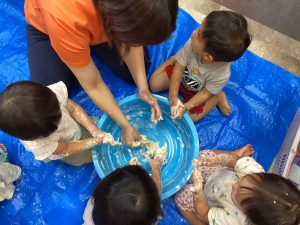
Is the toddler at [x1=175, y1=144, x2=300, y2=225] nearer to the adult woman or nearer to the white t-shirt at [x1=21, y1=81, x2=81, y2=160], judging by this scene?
the adult woman

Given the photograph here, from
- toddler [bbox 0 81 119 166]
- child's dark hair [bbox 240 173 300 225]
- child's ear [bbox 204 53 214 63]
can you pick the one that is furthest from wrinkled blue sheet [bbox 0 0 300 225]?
child's dark hair [bbox 240 173 300 225]

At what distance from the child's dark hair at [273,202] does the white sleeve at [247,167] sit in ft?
0.78

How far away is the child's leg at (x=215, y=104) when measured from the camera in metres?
1.69

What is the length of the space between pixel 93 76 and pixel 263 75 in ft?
3.28

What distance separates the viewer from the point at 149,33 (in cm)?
94

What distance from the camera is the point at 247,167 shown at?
4.35 feet

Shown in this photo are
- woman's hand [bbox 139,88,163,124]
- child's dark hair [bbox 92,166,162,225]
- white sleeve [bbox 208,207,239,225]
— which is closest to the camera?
child's dark hair [bbox 92,166,162,225]

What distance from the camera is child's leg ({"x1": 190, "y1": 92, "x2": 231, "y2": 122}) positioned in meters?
1.69

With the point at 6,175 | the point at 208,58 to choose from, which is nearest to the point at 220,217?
the point at 208,58

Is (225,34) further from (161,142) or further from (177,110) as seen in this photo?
(161,142)

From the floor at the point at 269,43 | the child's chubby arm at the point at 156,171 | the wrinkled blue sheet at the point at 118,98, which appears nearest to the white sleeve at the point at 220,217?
the child's chubby arm at the point at 156,171

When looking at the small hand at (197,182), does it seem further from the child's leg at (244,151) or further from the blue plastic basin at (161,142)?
the child's leg at (244,151)

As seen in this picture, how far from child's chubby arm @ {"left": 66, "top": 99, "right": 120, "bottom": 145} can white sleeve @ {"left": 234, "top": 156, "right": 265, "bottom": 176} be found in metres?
0.55

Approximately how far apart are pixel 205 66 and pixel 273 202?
68 centimetres
